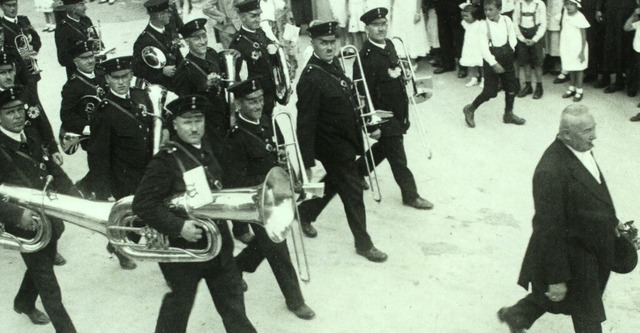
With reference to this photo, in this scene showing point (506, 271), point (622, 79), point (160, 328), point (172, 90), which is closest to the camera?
A: point (160, 328)

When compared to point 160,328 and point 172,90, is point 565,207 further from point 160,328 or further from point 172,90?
point 172,90

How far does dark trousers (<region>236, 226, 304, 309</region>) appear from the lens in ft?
20.8

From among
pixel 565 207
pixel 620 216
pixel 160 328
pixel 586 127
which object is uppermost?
pixel 586 127

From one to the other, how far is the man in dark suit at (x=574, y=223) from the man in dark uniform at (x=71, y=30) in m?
6.91

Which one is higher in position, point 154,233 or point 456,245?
point 154,233

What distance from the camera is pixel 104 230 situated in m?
5.73

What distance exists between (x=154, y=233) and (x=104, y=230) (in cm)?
47

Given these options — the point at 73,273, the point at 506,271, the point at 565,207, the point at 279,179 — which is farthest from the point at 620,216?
the point at 73,273

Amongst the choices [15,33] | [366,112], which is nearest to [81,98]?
[366,112]

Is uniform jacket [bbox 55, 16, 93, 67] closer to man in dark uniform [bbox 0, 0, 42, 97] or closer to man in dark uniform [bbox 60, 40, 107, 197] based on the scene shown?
man in dark uniform [bbox 0, 0, 42, 97]

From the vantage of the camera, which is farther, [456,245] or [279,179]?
[456,245]

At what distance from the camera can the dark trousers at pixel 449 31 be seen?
40.8ft

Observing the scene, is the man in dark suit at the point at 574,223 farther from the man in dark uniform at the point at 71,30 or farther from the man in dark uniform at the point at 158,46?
the man in dark uniform at the point at 71,30

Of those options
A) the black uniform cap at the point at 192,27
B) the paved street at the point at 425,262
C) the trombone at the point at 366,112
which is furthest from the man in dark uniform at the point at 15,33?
the trombone at the point at 366,112
